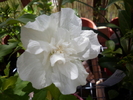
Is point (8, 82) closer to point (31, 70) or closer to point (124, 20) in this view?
point (31, 70)

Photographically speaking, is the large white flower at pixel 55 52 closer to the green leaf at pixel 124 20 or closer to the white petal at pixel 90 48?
the white petal at pixel 90 48

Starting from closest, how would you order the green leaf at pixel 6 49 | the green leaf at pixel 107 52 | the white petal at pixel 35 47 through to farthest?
the white petal at pixel 35 47 < the green leaf at pixel 6 49 < the green leaf at pixel 107 52

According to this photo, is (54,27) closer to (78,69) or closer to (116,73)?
(78,69)

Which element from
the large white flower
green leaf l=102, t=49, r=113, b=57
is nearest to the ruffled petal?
the large white flower

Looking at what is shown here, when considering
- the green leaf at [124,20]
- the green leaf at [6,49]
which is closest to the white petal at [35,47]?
the green leaf at [6,49]

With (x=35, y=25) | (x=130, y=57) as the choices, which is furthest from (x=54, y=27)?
(x=130, y=57)

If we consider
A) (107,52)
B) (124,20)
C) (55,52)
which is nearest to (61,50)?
(55,52)
